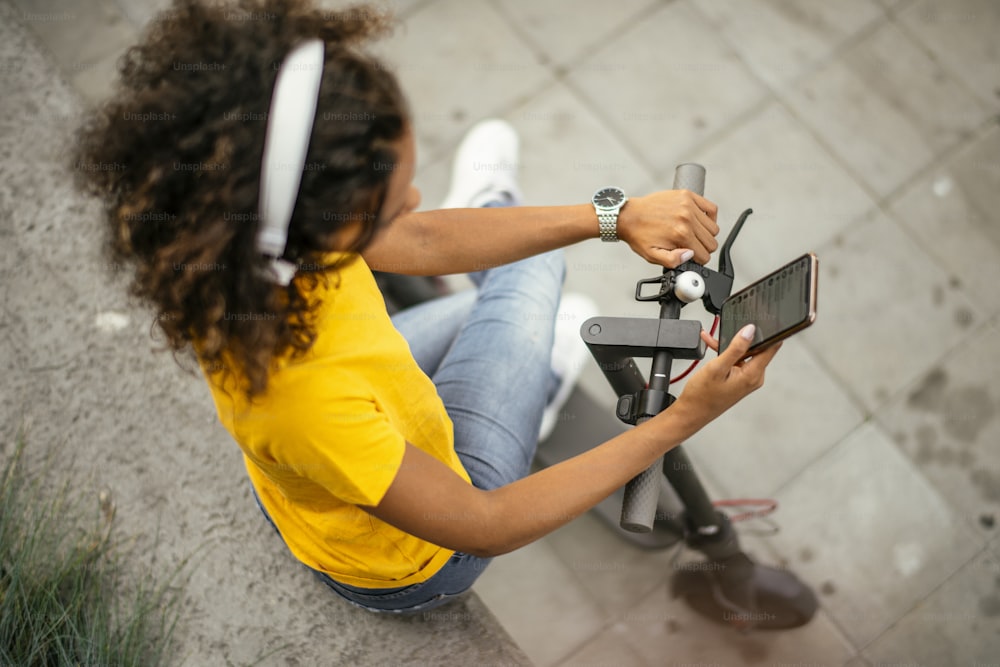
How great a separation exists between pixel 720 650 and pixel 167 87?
2.01 m

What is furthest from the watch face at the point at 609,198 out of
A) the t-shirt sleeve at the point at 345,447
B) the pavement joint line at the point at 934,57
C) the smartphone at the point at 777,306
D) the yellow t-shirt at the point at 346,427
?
the pavement joint line at the point at 934,57

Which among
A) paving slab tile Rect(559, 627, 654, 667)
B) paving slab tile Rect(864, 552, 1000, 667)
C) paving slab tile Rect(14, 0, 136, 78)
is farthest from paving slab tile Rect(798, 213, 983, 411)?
paving slab tile Rect(14, 0, 136, 78)

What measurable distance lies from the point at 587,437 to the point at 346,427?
1.44m

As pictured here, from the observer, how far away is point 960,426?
2.49m

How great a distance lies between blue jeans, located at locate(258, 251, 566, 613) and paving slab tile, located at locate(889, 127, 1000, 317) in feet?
4.92

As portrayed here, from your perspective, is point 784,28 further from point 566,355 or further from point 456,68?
point 566,355

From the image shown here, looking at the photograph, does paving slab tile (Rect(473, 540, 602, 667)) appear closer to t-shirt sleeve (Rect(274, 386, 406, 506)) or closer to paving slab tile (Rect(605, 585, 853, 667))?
paving slab tile (Rect(605, 585, 853, 667))

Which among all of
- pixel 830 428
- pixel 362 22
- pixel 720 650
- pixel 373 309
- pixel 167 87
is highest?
pixel 362 22

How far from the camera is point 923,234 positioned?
2.72 metres

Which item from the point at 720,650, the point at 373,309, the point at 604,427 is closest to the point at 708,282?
the point at 373,309

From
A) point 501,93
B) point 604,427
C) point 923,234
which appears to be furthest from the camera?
point 501,93

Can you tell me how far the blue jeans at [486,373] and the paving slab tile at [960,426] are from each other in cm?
131

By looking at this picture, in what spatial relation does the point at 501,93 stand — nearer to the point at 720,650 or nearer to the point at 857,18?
the point at 857,18

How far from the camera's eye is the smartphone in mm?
1115
